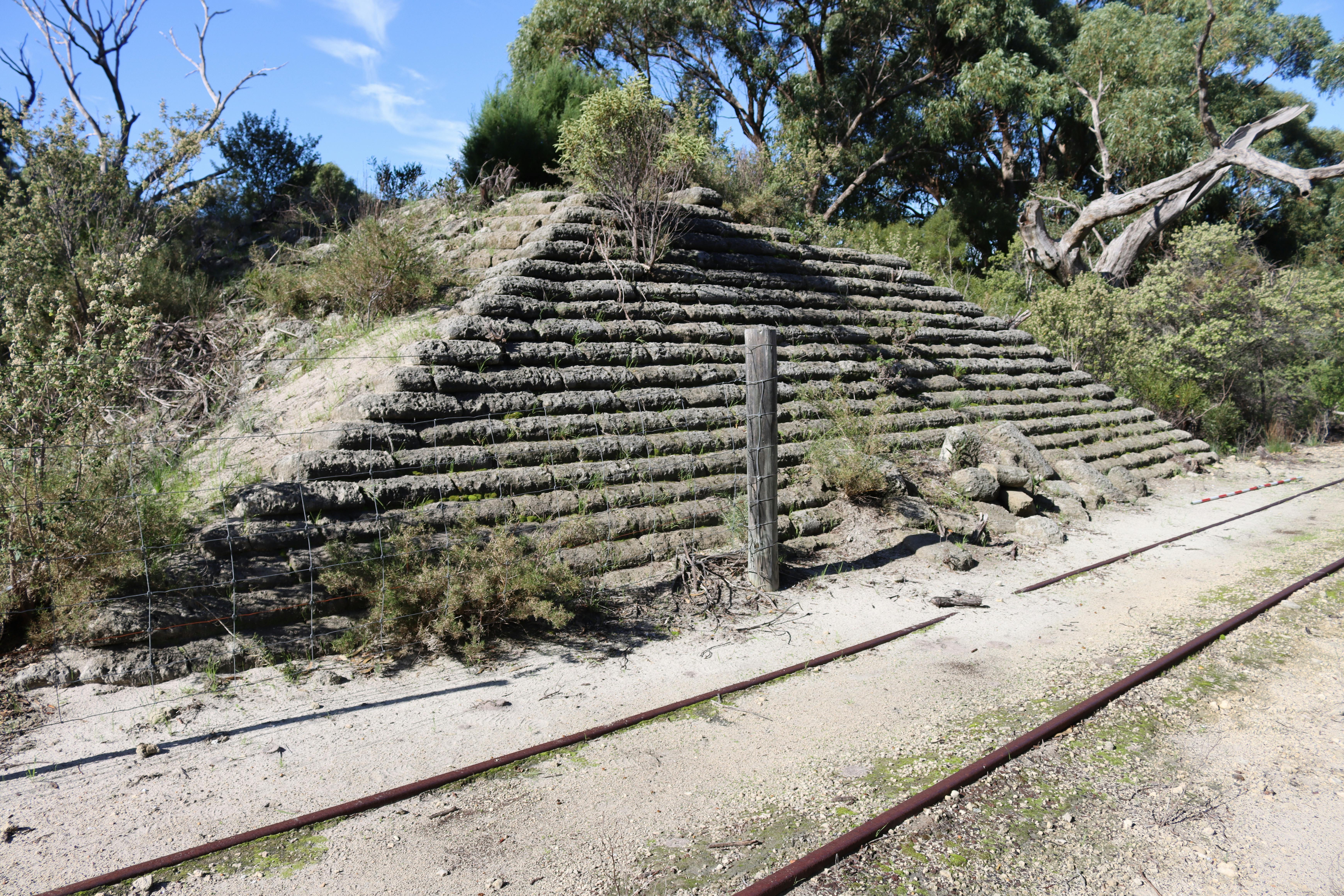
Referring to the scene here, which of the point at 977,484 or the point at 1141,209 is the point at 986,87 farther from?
the point at 977,484

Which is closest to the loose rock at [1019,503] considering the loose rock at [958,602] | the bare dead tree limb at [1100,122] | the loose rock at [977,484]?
the loose rock at [977,484]

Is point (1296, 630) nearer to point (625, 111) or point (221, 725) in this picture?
point (221, 725)

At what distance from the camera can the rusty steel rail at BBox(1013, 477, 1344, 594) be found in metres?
6.16

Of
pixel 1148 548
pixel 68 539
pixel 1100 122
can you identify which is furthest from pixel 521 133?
pixel 1100 122

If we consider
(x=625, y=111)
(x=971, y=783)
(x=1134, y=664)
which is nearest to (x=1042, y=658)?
(x=1134, y=664)

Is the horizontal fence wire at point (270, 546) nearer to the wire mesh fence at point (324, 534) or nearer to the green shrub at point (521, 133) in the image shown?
the wire mesh fence at point (324, 534)

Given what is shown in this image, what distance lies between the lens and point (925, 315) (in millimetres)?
10352

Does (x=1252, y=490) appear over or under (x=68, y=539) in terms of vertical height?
under

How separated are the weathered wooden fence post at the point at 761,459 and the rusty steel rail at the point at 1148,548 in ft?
6.52

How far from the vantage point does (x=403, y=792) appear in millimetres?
3141

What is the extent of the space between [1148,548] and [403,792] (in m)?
6.90

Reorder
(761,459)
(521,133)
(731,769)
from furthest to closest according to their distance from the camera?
(521,133)
(761,459)
(731,769)

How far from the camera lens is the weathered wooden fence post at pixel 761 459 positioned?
5730 mm

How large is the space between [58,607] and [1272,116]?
19.7m
